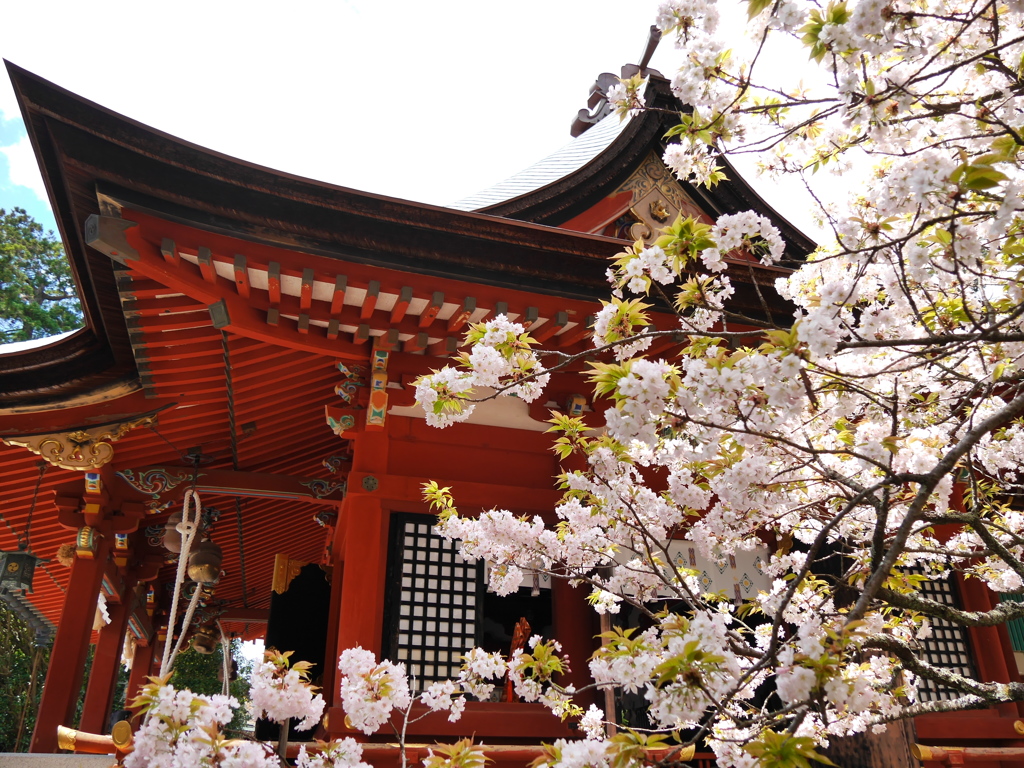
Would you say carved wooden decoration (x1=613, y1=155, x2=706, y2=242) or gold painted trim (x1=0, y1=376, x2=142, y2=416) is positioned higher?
carved wooden decoration (x1=613, y1=155, x2=706, y2=242)

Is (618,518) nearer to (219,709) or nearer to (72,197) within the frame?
(219,709)

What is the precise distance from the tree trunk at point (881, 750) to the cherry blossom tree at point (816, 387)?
0.27 feet

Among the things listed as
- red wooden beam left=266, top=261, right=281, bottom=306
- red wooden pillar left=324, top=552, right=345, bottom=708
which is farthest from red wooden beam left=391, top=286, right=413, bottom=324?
red wooden pillar left=324, top=552, right=345, bottom=708

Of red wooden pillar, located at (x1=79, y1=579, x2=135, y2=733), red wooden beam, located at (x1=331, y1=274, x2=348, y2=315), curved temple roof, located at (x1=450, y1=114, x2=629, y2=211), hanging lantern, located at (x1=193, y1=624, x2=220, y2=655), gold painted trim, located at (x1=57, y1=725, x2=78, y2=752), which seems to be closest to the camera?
red wooden beam, located at (x1=331, y1=274, x2=348, y2=315)

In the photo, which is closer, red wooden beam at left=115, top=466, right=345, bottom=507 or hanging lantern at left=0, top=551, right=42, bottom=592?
hanging lantern at left=0, top=551, right=42, bottom=592

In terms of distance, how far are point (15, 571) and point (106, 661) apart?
3293 millimetres

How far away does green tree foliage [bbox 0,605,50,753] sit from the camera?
15312 millimetres

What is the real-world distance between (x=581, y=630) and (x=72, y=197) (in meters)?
4.32

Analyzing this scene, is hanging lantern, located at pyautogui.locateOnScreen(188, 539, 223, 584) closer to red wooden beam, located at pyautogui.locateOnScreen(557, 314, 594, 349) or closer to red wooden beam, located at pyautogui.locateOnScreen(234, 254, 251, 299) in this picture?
red wooden beam, located at pyautogui.locateOnScreen(234, 254, 251, 299)

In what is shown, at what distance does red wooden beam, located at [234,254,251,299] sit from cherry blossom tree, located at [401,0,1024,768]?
1723mm

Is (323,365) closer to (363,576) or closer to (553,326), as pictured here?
(363,576)

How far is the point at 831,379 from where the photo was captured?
3.01 metres

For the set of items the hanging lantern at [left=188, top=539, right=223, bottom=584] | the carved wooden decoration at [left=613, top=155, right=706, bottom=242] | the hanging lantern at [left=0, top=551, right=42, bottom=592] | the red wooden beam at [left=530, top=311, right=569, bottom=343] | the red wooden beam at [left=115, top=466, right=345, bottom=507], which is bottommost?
the hanging lantern at [left=0, top=551, right=42, bottom=592]

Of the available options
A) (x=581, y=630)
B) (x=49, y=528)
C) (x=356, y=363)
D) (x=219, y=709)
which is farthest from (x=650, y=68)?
(x=49, y=528)
